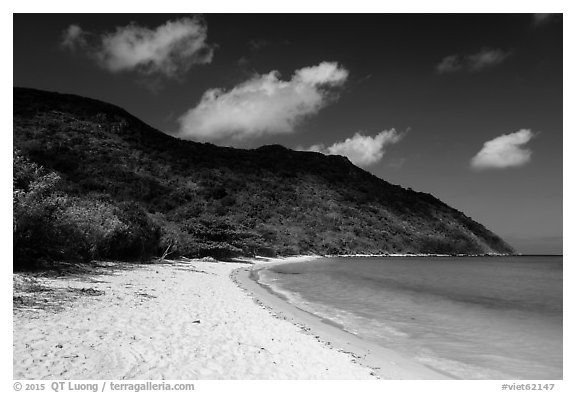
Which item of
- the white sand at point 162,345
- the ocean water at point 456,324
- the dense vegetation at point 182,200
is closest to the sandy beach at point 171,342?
the white sand at point 162,345

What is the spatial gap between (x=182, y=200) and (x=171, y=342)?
71.2 m

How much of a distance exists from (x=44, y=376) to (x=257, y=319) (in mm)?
6925

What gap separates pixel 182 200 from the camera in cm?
7744

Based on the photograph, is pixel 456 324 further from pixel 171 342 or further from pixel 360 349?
pixel 171 342

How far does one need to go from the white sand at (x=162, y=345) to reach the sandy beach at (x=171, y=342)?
0.02 metres

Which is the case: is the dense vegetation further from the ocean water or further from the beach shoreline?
the ocean water

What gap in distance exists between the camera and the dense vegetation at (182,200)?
72.4 ft

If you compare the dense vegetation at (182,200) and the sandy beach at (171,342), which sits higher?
the dense vegetation at (182,200)

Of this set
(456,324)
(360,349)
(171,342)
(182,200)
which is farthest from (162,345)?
(182,200)

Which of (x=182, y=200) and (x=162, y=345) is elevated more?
(x=182, y=200)

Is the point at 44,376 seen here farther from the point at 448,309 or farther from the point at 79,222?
the point at 79,222

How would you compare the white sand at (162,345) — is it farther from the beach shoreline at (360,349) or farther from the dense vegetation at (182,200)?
the dense vegetation at (182,200)

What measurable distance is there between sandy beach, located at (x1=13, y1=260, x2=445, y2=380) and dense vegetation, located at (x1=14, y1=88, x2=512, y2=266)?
7339mm

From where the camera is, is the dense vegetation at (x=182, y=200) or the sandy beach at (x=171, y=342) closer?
the sandy beach at (x=171, y=342)
